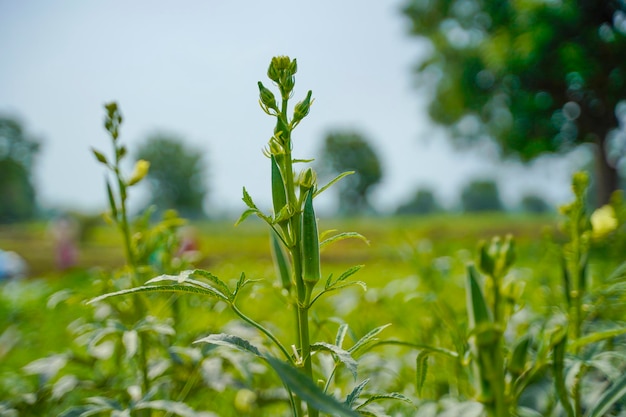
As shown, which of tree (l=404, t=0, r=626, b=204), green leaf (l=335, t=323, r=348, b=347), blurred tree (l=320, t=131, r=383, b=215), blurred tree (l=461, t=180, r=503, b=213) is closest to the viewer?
green leaf (l=335, t=323, r=348, b=347)

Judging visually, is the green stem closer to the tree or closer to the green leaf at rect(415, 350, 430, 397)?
the green leaf at rect(415, 350, 430, 397)

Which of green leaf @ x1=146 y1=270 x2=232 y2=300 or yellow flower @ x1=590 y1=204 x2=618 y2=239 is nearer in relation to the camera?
green leaf @ x1=146 y1=270 x2=232 y2=300

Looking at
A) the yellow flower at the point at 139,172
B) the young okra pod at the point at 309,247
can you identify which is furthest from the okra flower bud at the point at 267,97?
the yellow flower at the point at 139,172

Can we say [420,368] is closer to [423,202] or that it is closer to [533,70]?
[533,70]

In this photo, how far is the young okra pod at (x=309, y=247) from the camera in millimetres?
568

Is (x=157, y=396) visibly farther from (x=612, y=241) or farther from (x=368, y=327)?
(x=612, y=241)

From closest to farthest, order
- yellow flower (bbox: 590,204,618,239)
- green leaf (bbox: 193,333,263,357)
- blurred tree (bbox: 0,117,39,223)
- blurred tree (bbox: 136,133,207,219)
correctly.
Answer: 1. green leaf (bbox: 193,333,263,357)
2. yellow flower (bbox: 590,204,618,239)
3. blurred tree (bbox: 0,117,39,223)
4. blurred tree (bbox: 136,133,207,219)

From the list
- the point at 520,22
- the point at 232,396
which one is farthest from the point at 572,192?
the point at 520,22

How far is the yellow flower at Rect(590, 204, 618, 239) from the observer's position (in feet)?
2.94

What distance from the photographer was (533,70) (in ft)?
42.1

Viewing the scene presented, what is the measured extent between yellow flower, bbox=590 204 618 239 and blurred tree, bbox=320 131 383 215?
45778 mm

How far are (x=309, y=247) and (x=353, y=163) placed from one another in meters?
47.8

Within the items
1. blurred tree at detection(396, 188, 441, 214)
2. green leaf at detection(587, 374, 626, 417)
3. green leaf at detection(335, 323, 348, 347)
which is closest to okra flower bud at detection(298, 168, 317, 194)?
green leaf at detection(335, 323, 348, 347)

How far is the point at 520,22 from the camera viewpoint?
492 inches
